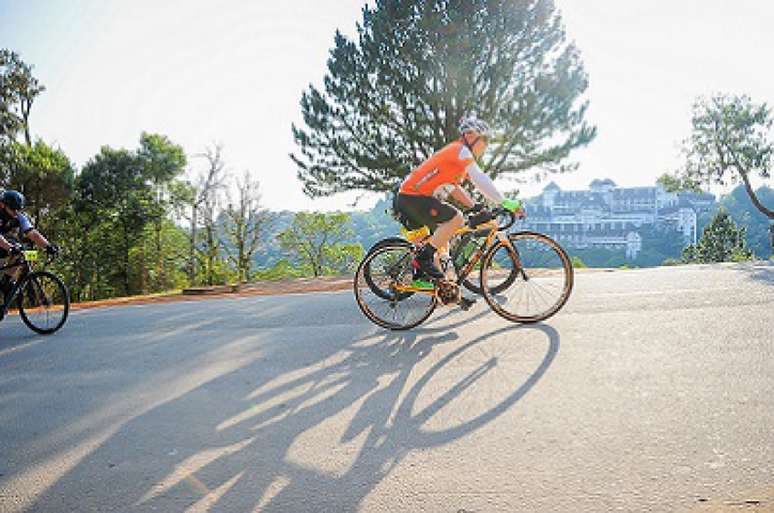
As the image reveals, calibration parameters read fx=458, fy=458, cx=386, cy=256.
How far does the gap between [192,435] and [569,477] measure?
1.84 meters

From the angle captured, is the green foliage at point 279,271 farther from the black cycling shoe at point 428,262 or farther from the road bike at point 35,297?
the black cycling shoe at point 428,262

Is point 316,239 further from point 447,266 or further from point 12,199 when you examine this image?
point 447,266

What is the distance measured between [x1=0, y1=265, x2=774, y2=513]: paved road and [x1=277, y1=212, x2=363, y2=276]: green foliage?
35187mm

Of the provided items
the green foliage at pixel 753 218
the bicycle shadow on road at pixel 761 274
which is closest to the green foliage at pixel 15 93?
the bicycle shadow on road at pixel 761 274

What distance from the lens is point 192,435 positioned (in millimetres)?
2398

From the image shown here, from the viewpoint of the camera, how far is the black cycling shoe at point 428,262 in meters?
4.37

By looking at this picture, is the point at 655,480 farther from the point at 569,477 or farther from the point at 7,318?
the point at 7,318

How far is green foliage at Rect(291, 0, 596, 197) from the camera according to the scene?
15.8m

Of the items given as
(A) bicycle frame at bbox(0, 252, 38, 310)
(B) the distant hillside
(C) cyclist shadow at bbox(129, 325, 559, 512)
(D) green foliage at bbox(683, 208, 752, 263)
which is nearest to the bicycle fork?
(C) cyclist shadow at bbox(129, 325, 559, 512)

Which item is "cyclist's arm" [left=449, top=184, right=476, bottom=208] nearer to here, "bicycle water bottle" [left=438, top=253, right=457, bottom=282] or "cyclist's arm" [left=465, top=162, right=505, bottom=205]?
"cyclist's arm" [left=465, top=162, right=505, bottom=205]

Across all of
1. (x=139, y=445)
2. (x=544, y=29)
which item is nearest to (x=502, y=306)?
(x=139, y=445)

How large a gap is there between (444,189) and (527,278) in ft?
3.88

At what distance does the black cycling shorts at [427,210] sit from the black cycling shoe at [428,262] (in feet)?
0.68

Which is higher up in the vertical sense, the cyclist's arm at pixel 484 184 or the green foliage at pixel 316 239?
the green foliage at pixel 316 239
